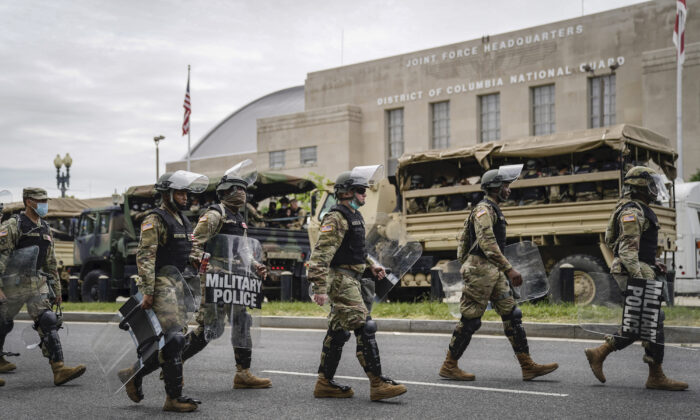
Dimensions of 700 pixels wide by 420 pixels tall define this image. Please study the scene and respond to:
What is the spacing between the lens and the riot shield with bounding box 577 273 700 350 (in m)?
6.85

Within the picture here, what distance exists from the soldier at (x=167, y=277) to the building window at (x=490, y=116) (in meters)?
37.6

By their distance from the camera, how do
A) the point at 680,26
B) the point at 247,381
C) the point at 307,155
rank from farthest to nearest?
the point at 307,155
the point at 680,26
the point at 247,381

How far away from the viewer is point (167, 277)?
6.49 metres

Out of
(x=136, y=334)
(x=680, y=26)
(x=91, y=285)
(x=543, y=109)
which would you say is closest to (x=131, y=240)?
(x=91, y=285)

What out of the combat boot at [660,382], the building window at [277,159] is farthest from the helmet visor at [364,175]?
the building window at [277,159]

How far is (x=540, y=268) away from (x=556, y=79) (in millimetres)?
33956

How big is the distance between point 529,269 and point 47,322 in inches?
188

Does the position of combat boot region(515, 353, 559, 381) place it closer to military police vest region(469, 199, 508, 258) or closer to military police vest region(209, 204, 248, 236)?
military police vest region(469, 199, 508, 258)

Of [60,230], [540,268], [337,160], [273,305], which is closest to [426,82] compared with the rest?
[337,160]

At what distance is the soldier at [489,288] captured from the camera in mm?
7539

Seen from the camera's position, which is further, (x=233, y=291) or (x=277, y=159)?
(x=277, y=159)

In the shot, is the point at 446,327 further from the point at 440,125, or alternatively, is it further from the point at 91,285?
the point at 440,125

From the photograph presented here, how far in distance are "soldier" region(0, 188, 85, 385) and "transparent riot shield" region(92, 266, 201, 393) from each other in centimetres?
167

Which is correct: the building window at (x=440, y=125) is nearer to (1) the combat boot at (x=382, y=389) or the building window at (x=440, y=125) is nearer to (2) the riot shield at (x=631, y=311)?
(2) the riot shield at (x=631, y=311)
